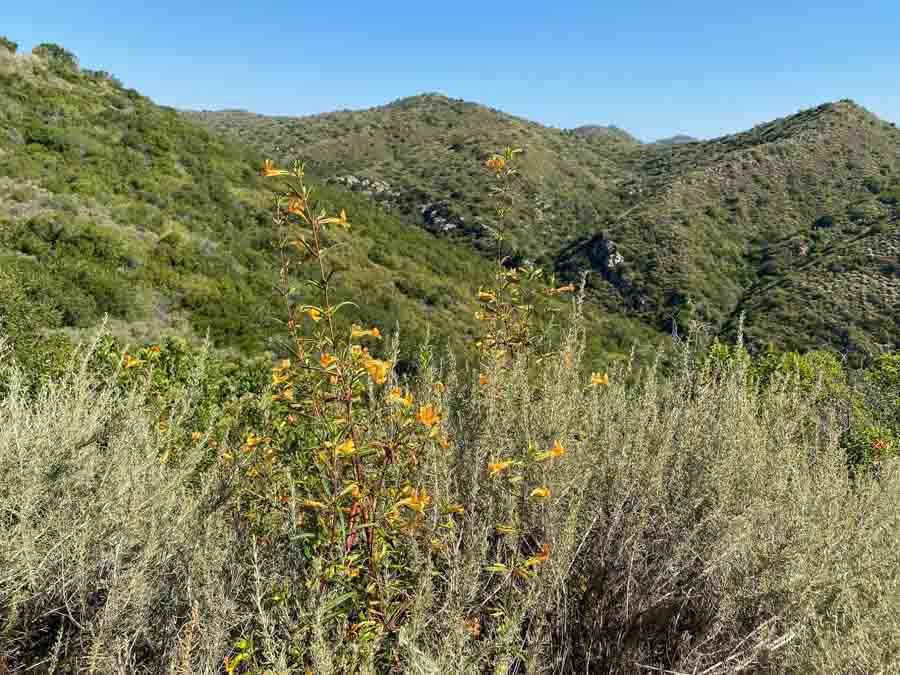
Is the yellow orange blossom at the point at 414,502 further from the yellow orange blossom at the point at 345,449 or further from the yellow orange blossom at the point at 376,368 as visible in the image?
the yellow orange blossom at the point at 376,368

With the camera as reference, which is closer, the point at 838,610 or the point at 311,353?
the point at 838,610

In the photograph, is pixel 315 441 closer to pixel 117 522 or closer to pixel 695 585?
pixel 117 522

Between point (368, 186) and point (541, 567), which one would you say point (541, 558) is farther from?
point (368, 186)

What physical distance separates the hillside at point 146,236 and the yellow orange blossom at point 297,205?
432 centimetres

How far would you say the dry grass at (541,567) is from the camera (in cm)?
138

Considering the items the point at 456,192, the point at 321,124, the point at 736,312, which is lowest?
the point at 736,312

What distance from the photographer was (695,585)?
6.33ft

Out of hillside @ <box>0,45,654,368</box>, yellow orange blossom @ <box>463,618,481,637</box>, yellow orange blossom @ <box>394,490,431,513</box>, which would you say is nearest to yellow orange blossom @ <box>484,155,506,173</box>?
yellow orange blossom @ <box>394,490,431,513</box>

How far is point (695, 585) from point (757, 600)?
0.25m

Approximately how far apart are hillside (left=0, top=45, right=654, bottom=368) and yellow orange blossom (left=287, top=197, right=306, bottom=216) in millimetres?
4323

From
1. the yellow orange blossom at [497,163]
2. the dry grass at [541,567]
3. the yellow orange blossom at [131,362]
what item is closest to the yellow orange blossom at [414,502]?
the dry grass at [541,567]

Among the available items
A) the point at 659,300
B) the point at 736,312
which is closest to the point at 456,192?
the point at 659,300

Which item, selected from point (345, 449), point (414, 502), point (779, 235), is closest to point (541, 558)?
point (414, 502)

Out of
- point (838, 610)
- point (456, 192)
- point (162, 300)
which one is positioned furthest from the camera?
point (456, 192)
